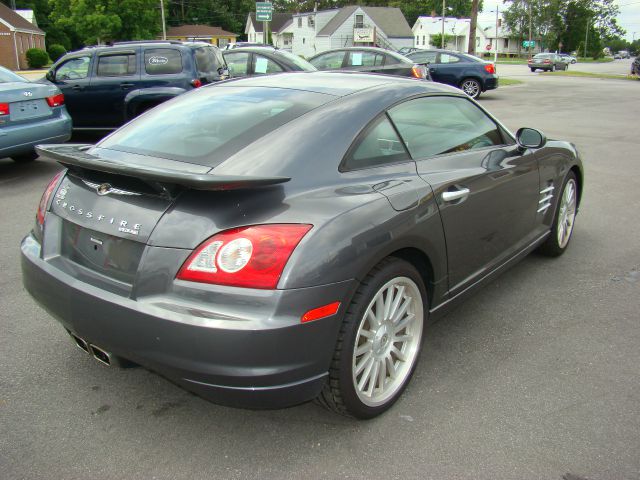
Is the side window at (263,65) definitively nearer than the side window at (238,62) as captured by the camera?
Yes

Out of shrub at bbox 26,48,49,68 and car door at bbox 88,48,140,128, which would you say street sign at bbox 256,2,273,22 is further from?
shrub at bbox 26,48,49,68

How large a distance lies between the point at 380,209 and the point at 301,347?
0.72 metres

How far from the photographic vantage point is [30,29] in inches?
2213

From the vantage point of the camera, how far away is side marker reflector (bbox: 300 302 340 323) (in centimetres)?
222

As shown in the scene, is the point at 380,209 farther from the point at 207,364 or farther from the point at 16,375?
the point at 16,375

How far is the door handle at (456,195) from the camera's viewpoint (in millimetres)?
2990

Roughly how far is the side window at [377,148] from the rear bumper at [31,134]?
550 cm

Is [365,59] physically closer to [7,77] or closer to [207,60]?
[207,60]

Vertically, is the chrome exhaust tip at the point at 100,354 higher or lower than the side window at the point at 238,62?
lower

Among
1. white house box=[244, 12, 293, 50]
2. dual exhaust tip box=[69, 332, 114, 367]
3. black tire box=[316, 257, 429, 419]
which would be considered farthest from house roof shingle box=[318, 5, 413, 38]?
dual exhaust tip box=[69, 332, 114, 367]

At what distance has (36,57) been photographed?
50875mm

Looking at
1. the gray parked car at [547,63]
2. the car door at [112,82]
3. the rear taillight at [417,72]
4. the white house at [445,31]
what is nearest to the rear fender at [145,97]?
the car door at [112,82]

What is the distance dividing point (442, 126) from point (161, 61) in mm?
7558

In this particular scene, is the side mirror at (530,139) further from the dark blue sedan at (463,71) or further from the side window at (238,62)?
the dark blue sedan at (463,71)
